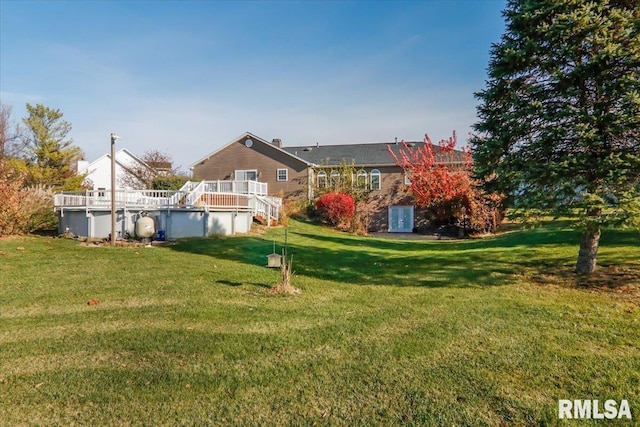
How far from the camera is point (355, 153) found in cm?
2998

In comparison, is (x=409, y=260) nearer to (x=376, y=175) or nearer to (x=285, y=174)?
(x=376, y=175)

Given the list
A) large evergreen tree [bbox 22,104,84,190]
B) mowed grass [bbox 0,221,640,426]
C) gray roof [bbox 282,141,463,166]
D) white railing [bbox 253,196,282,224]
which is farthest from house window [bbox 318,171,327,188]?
large evergreen tree [bbox 22,104,84,190]

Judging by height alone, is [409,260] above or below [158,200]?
below

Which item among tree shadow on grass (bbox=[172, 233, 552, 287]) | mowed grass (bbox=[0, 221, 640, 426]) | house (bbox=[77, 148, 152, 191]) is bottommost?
mowed grass (bbox=[0, 221, 640, 426])

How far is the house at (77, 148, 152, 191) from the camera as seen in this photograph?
33.2 metres

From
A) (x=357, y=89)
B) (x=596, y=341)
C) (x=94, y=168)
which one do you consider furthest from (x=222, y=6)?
(x=94, y=168)

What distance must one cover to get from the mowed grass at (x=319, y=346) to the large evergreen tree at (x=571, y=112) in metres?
1.69

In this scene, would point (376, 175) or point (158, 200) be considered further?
point (376, 175)

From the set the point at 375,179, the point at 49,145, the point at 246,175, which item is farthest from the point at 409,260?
the point at 49,145

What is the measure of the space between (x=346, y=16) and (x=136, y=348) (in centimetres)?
1390

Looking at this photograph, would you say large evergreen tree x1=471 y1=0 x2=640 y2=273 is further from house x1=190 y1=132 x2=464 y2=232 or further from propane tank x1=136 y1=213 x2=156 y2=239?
house x1=190 y1=132 x2=464 y2=232

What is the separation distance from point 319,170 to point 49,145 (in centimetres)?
2533

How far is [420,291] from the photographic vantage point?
284 inches

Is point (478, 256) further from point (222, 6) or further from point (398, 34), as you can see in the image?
point (222, 6)
